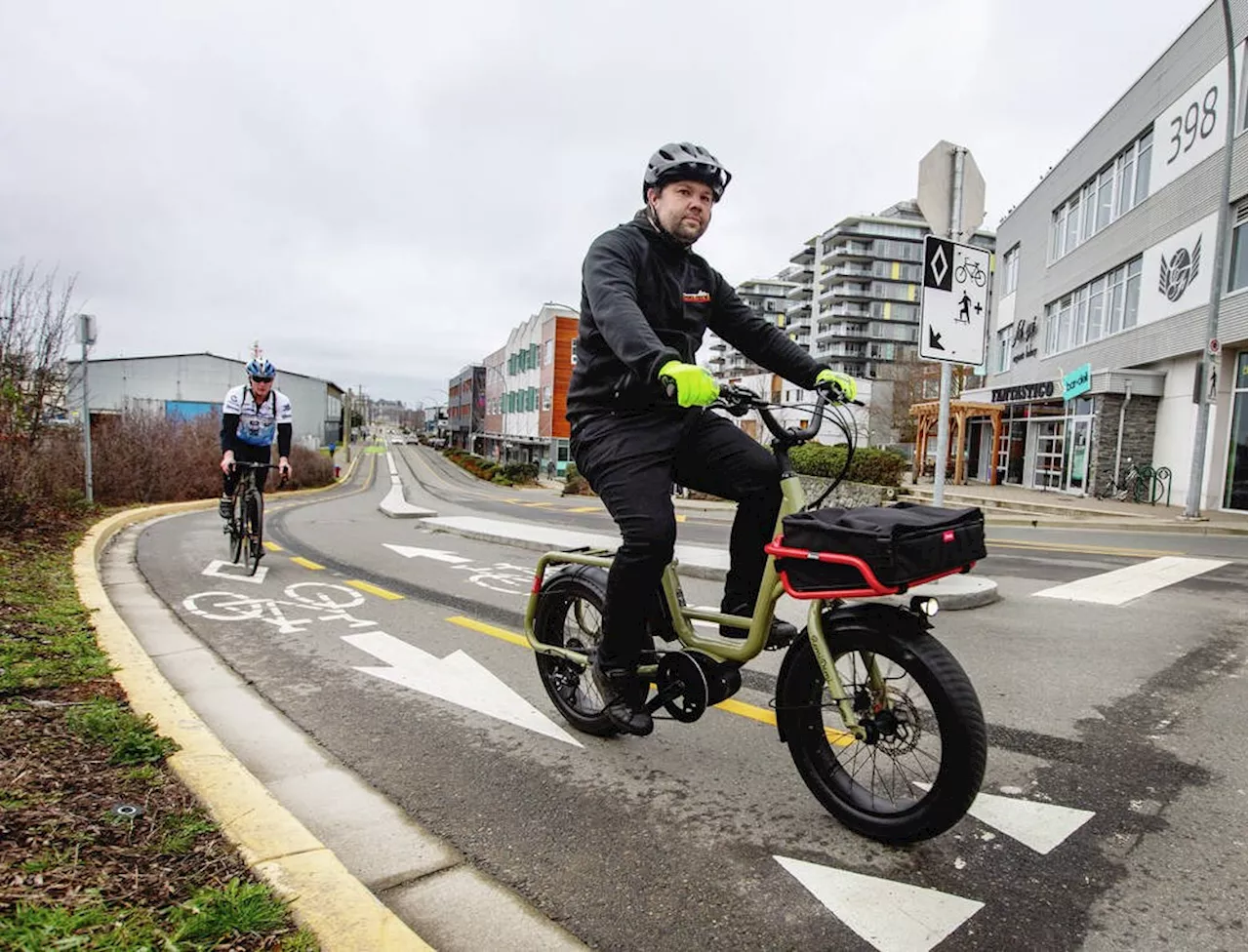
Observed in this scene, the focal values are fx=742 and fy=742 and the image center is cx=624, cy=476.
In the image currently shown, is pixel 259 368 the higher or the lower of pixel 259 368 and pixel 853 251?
Answer: the lower

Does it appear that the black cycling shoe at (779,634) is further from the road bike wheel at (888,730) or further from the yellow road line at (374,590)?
the yellow road line at (374,590)

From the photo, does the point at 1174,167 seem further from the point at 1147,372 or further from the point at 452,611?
the point at 452,611

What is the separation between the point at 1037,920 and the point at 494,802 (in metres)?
1.77

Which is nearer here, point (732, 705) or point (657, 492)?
point (657, 492)

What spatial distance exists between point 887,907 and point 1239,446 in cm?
2043

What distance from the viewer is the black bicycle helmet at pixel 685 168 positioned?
2.90 meters

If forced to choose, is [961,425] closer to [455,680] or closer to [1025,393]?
[1025,393]

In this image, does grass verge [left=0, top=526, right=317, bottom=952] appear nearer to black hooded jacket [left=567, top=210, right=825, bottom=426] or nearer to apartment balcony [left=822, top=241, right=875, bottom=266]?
black hooded jacket [left=567, top=210, right=825, bottom=426]

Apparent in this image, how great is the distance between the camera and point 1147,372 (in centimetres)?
2022

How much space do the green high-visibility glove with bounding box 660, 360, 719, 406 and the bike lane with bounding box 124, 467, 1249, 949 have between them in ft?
4.86

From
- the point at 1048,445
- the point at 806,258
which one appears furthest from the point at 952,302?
the point at 806,258

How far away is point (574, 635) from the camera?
11.9 ft

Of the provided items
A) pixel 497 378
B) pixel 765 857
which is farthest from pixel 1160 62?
pixel 497 378

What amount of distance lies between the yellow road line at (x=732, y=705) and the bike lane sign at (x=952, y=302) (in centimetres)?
418
